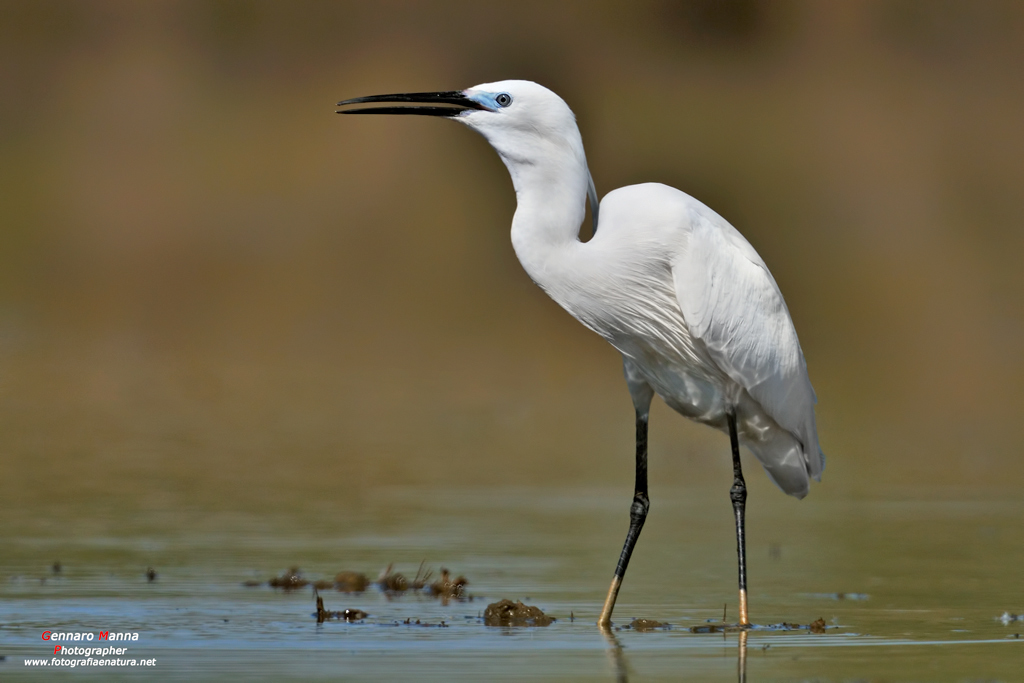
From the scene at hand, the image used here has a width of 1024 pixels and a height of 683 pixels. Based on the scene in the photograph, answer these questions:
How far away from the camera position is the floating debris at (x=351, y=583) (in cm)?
664

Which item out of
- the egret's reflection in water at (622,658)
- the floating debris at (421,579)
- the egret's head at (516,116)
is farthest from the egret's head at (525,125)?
the floating debris at (421,579)

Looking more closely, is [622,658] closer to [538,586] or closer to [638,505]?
[638,505]

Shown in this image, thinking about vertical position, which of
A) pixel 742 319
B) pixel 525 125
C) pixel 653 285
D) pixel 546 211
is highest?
pixel 525 125

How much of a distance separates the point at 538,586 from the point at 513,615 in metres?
1.07

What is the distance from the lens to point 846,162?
2652 centimetres

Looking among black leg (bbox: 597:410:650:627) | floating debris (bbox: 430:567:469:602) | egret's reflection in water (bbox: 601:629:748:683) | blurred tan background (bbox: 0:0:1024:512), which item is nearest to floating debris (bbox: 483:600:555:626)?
egret's reflection in water (bbox: 601:629:748:683)

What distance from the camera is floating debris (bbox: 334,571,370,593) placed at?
21.8ft

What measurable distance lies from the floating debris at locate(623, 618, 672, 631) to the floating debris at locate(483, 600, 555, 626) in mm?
339

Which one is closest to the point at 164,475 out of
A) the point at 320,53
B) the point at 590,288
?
the point at 590,288

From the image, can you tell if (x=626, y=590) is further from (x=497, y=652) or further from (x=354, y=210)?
(x=354, y=210)

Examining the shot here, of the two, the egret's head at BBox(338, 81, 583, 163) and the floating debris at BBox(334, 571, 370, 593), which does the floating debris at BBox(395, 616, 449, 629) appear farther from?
the egret's head at BBox(338, 81, 583, 163)

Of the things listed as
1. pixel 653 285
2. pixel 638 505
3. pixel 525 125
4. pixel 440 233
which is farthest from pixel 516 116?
pixel 440 233

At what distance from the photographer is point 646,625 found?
578cm

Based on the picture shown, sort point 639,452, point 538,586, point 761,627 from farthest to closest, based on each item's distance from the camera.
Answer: point 538,586, point 639,452, point 761,627
